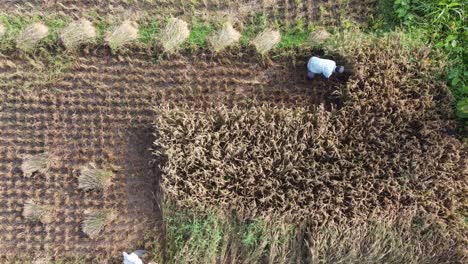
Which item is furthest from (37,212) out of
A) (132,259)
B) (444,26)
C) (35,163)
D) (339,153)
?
(444,26)

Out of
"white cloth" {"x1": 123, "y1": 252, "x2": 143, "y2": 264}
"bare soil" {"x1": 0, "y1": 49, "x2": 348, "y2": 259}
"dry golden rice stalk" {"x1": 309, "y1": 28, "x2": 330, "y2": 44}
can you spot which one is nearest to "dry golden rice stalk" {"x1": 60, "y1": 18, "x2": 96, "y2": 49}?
"bare soil" {"x1": 0, "y1": 49, "x2": 348, "y2": 259}

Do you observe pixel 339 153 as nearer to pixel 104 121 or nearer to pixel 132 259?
pixel 132 259

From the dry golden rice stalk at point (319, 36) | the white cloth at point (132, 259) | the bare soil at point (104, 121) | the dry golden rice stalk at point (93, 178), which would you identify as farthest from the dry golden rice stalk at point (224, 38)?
the white cloth at point (132, 259)

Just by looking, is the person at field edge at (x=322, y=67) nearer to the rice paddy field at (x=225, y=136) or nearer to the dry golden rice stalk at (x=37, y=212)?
the rice paddy field at (x=225, y=136)

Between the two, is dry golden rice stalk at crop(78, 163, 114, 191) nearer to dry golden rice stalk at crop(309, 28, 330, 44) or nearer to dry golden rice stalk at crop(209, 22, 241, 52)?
dry golden rice stalk at crop(209, 22, 241, 52)

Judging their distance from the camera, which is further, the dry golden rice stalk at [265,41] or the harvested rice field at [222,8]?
the harvested rice field at [222,8]
